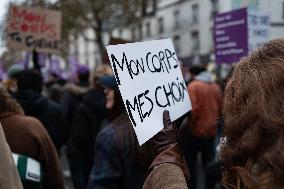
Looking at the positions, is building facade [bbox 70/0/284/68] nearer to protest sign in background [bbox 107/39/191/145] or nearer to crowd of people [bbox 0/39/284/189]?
crowd of people [bbox 0/39/284/189]

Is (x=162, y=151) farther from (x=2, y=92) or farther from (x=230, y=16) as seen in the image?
(x=230, y=16)

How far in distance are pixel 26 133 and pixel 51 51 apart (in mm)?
4184

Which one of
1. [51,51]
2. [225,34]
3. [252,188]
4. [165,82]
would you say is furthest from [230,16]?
[252,188]

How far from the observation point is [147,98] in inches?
79.7

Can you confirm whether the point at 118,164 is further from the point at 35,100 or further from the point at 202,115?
the point at 202,115

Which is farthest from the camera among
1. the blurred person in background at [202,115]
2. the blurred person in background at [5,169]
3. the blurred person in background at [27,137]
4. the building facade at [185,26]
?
the building facade at [185,26]

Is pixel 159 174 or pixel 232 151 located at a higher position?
pixel 232 151

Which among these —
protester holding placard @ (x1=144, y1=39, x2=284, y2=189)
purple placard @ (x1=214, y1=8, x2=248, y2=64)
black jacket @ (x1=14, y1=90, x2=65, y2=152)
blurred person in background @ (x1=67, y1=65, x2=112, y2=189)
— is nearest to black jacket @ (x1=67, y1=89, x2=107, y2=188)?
blurred person in background @ (x1=67, y1=65, x2=112, y2=189)

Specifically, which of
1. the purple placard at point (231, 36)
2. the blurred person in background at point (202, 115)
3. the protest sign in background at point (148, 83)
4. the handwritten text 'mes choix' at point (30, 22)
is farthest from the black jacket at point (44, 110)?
the protest sign in background at point (148, 83)

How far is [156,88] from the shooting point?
2131mm

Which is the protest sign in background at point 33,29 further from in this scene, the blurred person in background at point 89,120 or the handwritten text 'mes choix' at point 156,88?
the handwritten text 'mes choix' at point 156,88

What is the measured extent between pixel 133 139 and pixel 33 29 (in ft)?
15.9

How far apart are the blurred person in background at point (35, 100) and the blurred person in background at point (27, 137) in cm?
111

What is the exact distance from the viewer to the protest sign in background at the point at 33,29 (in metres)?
7.10
